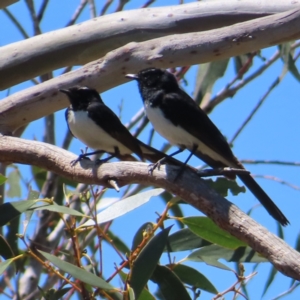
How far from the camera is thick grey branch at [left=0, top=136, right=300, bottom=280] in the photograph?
1.44 m

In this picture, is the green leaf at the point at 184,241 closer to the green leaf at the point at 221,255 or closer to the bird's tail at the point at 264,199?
the green leaf at the point at 221,255

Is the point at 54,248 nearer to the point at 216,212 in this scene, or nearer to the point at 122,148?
the point at 122,148

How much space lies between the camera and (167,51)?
1931 millimetres

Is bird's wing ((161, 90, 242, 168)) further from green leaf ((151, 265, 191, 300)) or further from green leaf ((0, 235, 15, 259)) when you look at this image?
green leaf ((0, 235, 15, 259))

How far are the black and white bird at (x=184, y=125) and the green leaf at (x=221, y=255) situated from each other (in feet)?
0.54

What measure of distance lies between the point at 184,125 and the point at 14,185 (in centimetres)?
160

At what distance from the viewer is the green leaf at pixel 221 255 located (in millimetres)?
2021

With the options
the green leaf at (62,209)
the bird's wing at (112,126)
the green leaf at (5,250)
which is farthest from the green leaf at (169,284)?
the bird's wing at (112,126)

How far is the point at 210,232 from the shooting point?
191 cm

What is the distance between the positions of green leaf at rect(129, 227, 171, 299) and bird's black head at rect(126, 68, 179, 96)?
26.0 inches

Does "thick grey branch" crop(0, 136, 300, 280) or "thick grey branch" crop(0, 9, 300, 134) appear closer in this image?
"thick grey branch" crop(0, 136, 300, 280)

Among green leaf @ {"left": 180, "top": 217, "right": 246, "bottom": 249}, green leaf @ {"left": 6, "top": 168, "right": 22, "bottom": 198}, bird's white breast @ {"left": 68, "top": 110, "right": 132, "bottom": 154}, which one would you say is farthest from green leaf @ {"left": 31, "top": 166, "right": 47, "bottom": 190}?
green leaf @ {"left": 180, "top": 217, "right": 246, "bottom": 249}

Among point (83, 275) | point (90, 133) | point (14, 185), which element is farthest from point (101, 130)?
point (14, 185)

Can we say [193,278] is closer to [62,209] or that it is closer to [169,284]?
[169,284]
